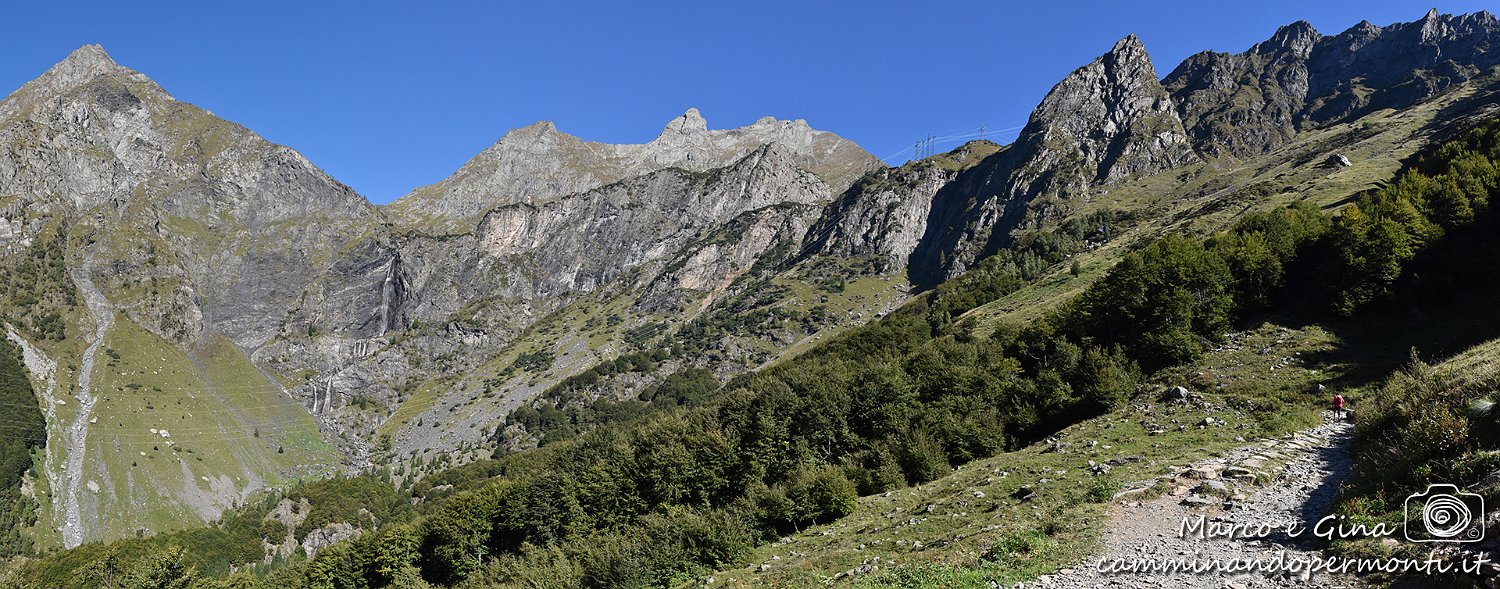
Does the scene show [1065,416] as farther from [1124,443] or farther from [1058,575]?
[1058,575]

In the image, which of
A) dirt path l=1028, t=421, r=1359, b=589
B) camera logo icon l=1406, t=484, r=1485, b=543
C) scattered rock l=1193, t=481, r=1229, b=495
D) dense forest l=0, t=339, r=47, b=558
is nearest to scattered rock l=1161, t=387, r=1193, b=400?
dirt path l=1028, t=421, r=1359, b=589

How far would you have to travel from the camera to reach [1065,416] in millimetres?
42656

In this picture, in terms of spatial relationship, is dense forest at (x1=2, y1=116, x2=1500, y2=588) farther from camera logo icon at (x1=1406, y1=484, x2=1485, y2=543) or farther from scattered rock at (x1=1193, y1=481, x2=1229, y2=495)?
camera logo icon at (x1=1406, y1=484, x2=1485, y2=543)

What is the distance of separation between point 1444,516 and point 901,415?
38356mm

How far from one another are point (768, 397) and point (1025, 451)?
109 feet

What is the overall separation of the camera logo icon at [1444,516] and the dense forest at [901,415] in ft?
27.4

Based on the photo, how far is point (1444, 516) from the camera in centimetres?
1342

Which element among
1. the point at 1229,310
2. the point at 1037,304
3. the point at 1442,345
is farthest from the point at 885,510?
the point at 1037,304

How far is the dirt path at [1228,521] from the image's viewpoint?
14859 mm

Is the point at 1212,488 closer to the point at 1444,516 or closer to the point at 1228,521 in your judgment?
the point at 1228,521

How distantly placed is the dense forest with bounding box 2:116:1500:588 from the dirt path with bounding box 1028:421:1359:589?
3.60 m

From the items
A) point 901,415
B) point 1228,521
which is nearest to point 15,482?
point 901,415

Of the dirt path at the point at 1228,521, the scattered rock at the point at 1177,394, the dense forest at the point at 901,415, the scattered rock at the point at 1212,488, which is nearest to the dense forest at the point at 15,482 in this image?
the dense forest at the point at 901,415

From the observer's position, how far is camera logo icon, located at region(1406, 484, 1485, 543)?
1250 cm
